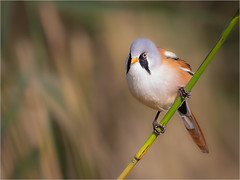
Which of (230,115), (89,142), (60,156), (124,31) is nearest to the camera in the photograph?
(60,156)

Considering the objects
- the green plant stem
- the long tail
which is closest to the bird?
the long tail

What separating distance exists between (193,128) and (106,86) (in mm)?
1767

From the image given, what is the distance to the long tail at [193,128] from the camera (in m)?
2.70

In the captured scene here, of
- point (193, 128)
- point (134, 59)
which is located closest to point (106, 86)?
point (193, 128)

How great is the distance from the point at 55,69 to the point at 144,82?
4.82 ft

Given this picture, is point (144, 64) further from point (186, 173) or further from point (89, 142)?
point (186, 173)

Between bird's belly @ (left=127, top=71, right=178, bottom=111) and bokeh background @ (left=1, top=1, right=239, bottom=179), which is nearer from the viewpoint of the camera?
bird's belly @ (left=127, top=71, right=178, bottom=111)

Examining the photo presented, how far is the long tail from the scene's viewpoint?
8.87 ft

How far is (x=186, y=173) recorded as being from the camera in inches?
178

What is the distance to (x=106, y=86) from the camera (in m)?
4.44

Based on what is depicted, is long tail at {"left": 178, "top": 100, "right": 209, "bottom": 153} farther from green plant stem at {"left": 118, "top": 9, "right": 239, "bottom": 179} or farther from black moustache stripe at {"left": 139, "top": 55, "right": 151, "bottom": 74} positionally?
green plant stem at {"left": 118, "top": 9, "right": 239, "bottom": 179}

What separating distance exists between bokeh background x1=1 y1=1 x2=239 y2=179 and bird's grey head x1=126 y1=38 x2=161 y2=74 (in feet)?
2.17

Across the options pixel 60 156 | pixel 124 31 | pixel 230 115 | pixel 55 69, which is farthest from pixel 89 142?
pixel 230 115

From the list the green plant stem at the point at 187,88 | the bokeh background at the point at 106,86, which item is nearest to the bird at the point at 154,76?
the green plant stem at the point at 187,88
